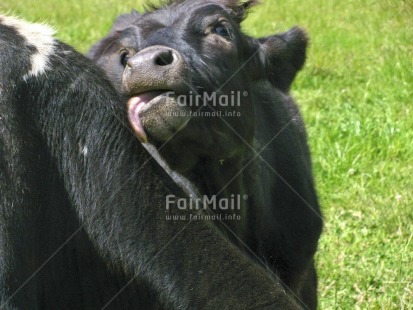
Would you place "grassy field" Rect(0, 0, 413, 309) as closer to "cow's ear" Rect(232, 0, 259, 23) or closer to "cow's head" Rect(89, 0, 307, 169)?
"cow's head" Rect(89, 0, 307, 169)

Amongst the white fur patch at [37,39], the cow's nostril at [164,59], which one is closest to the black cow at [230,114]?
the cow's nostril at [164,59]

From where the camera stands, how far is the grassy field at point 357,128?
5.65 meters

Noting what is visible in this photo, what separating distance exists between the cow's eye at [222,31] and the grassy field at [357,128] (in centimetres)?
88

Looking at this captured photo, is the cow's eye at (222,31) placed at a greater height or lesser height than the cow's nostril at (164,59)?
greater

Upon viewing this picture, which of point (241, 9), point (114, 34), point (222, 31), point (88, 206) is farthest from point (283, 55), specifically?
point (88, 206)

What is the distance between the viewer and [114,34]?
5008 millimetres

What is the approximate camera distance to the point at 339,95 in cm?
895

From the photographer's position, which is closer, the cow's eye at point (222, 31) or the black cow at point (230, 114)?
the black cow at point (230, 114)

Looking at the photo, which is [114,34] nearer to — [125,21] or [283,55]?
[125,21]

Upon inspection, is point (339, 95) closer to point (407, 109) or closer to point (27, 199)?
point (407, 109)

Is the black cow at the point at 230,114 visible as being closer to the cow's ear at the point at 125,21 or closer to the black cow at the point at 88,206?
the cow's ear at the point at 125,21

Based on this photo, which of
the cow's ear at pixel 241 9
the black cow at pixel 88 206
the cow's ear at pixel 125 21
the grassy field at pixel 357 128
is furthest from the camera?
the grassy field at pixel 357 128

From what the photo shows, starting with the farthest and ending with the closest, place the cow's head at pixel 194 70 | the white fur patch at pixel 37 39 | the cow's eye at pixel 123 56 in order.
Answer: the cow's eye at pixel 123 56, the cow's head at pixel 194 70, the white fur patch at pixel 37 39

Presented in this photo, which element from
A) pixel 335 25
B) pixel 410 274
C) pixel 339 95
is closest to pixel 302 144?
pixel 410 274
